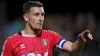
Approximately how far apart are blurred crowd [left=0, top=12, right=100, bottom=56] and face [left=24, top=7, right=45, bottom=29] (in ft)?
10.00

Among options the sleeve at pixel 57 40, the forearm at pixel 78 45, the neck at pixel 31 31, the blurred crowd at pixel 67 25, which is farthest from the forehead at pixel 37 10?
the blurred crowd at pixel 67 25

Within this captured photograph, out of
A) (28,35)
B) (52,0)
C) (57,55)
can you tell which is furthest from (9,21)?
(28,35)

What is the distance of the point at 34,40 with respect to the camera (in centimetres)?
442

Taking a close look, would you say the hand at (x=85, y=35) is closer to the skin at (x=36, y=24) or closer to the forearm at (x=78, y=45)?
the forearm at (x=78, y=45)

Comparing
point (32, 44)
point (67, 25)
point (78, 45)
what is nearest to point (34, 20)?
point (32, 44)

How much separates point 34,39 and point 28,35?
0.10m

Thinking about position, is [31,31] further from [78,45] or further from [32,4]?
[78,45]

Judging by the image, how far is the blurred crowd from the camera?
7.78 m

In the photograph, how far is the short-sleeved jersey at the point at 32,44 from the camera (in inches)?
171

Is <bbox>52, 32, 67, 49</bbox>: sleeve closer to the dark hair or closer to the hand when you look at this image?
the dark hair

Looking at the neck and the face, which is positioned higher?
the face

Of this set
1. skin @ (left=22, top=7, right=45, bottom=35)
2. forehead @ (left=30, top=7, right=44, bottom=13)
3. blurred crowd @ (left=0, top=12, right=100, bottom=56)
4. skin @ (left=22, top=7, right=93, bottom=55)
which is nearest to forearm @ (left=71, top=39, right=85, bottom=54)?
skin @ (left=22, top=7, right=93, bottom=55)

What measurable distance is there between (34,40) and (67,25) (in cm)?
377

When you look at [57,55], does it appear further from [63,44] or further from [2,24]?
[63,44]
